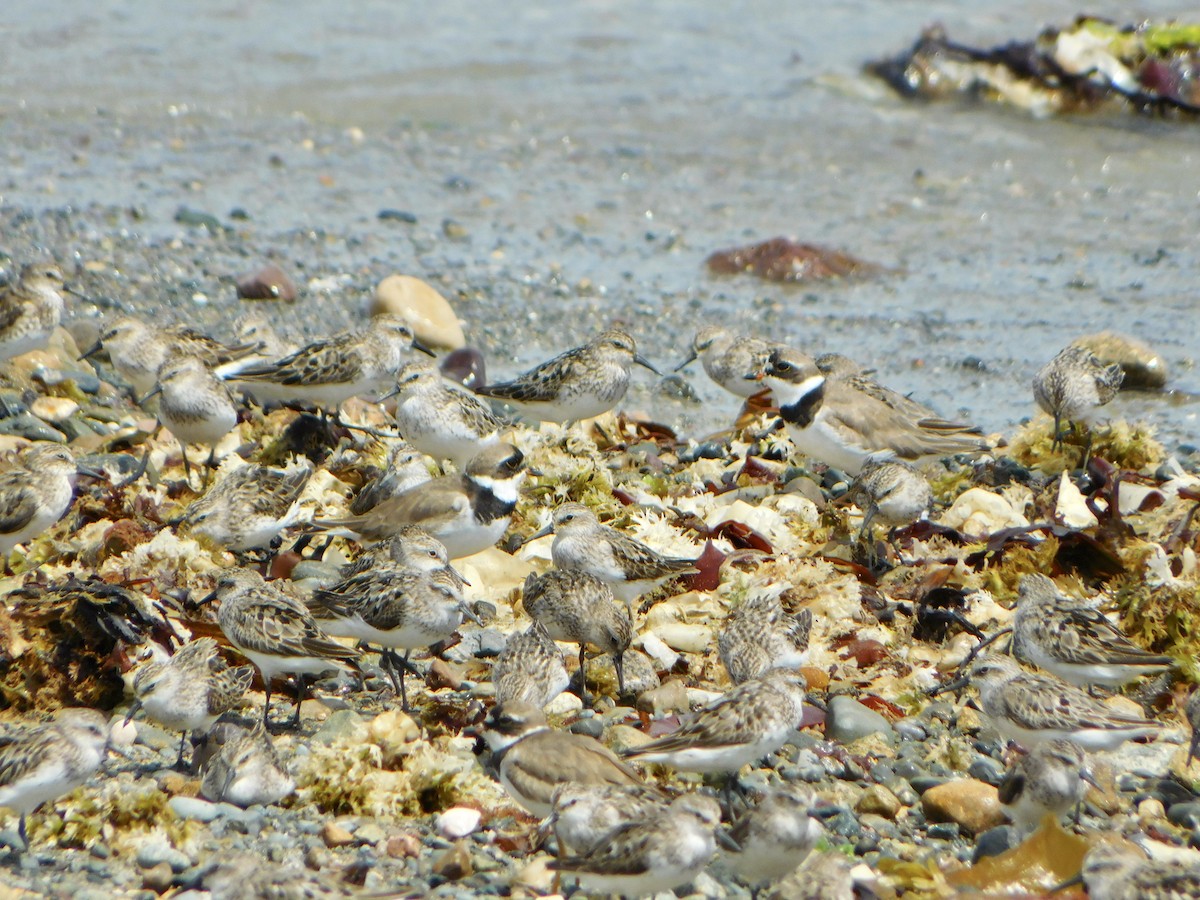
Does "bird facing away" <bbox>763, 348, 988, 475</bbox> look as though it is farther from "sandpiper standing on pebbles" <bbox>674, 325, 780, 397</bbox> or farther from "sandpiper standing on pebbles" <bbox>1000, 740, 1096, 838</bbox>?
"sandpiper standing on pebbles" <bbox>1000, 740, 1096, 838</bbox>

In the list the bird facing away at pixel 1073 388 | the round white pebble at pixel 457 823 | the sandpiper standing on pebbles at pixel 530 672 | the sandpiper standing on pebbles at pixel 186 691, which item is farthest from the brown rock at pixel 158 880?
the bird facing away at pixel 1073 388

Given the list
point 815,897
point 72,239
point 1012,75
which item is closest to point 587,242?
point 72,239

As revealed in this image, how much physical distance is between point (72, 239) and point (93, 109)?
6.92 metres

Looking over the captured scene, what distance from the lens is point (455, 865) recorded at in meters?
6.04

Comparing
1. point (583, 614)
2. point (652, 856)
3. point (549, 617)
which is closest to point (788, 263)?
point (549, 617)

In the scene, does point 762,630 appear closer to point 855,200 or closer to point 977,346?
point 977,346

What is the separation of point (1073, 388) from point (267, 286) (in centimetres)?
770

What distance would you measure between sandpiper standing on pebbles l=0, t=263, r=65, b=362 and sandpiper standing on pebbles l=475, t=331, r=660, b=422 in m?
3.39

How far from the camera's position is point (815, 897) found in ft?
17.9

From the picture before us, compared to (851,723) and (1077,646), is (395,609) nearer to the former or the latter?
(851,723)

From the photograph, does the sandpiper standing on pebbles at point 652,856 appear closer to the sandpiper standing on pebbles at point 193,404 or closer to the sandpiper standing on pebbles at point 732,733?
the sandpiper standing on pebbles at point 732,733

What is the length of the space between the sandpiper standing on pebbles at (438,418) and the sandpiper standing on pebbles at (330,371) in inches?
24.0

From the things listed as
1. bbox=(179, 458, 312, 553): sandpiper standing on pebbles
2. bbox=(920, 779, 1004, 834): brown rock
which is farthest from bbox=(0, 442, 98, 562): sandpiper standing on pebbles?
bbox=(920, 779, 1004, 834): brown rock

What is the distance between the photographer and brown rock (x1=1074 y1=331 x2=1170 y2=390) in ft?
42.7
